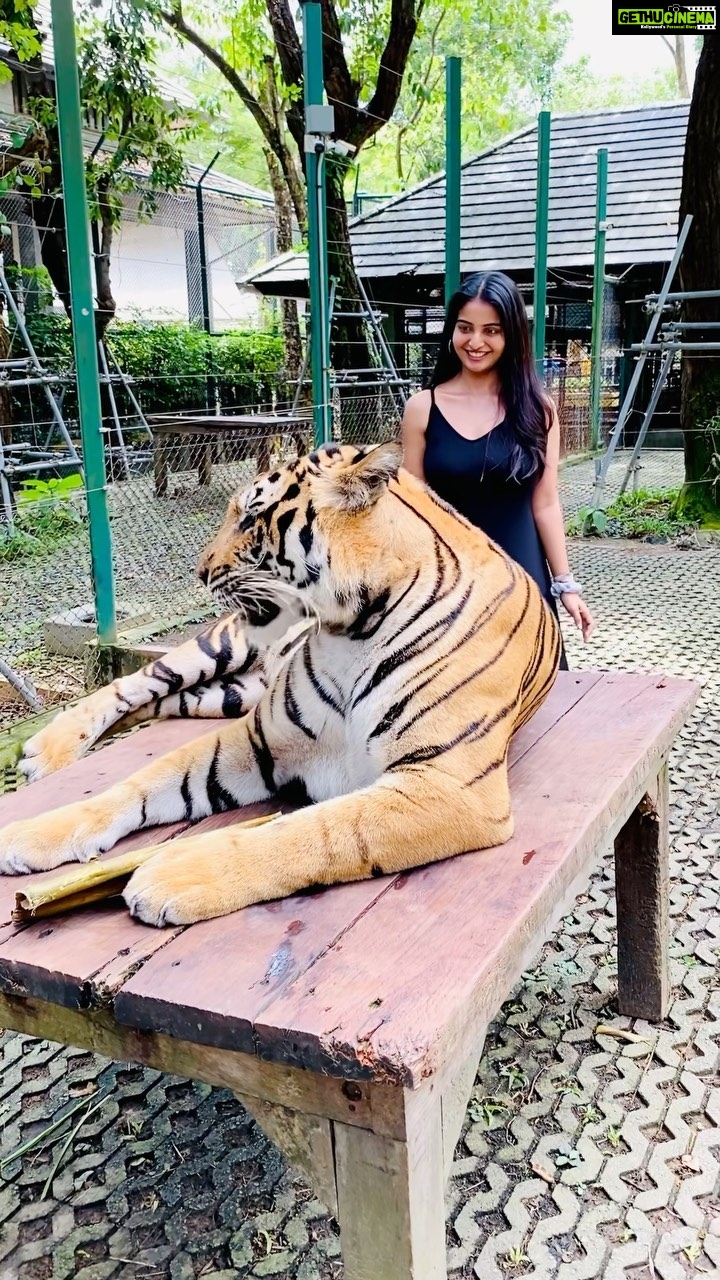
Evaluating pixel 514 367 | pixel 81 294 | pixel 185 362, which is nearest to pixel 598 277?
pixel 185 362

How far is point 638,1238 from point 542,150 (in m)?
8.69

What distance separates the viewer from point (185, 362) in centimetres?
1311

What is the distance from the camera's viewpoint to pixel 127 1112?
7.82 feet

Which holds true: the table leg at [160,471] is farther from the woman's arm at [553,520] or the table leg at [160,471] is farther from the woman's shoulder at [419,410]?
the woman's arm at [553,520]

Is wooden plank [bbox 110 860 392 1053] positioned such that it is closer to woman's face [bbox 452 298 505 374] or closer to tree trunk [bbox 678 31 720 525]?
woman's face [bbox 452 298 505 374]

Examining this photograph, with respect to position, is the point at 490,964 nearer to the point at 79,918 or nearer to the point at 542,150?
the point at 79,918

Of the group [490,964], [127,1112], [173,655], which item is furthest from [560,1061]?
[173,655]

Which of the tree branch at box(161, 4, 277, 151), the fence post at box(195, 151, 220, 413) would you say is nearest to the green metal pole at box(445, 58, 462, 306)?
the fence post at box(195, 151, 220, 413)

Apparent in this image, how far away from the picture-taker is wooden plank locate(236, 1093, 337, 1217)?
54.1 inches

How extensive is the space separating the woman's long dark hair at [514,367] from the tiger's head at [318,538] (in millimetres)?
946

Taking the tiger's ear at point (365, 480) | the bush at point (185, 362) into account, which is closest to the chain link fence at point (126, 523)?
the bush at point (185, 362)

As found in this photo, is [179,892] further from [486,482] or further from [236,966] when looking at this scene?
[486,482]

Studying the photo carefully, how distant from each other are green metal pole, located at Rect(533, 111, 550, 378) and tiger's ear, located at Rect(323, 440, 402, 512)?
23.1ft

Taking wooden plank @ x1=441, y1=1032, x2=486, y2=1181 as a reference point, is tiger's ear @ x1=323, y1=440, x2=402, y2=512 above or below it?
above
